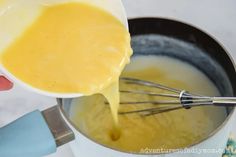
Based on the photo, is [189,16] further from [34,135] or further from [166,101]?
[34,135]

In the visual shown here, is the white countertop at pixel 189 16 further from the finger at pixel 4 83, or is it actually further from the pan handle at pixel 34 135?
the pan handle at pixel 34 135

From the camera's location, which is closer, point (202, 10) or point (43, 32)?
point (43, 32)

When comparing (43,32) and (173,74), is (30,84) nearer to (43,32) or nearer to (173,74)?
(43,32)

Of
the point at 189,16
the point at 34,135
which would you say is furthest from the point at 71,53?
the point at 189,16

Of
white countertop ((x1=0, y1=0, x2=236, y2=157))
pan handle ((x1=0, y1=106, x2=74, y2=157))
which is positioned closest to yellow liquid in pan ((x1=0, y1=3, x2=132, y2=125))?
pan handle ((x1=0, y1=106, x2=74, y2=157))

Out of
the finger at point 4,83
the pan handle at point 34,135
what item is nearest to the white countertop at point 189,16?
the finger at point 4,83

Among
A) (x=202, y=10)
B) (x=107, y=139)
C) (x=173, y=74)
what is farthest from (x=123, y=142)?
(x=202, y=10)

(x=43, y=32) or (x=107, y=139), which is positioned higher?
(x=43, y=32)
